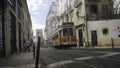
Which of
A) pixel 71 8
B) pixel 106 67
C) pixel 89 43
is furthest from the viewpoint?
pixel 71 8

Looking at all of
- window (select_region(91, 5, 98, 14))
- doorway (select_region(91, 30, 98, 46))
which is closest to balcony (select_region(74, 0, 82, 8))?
window (select_region(91, 5, 98, 14))

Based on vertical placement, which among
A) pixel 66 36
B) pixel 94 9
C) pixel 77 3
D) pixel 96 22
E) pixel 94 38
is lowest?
pixel 94 38

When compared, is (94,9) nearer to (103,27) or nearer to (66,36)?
(103,27)

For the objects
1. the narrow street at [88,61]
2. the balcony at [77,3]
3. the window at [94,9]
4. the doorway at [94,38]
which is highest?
the balcony at [77,3]

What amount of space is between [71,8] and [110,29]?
687 inches

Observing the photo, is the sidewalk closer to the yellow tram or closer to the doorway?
the yellow tram

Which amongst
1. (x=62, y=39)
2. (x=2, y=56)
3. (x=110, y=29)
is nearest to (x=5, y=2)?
(x=2, y=56)

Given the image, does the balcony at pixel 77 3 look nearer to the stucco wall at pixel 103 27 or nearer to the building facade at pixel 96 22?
the building facade at pixel 96 22

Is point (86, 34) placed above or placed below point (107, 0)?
below

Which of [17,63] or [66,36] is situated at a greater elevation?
[66,36]

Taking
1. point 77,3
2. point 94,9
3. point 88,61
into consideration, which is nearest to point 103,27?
point 94,9

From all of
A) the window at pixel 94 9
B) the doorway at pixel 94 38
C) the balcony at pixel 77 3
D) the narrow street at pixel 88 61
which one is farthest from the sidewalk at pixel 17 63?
the balcony at pixel 77 3

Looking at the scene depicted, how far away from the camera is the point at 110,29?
45812 millimetres

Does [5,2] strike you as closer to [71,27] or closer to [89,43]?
[71,27]
